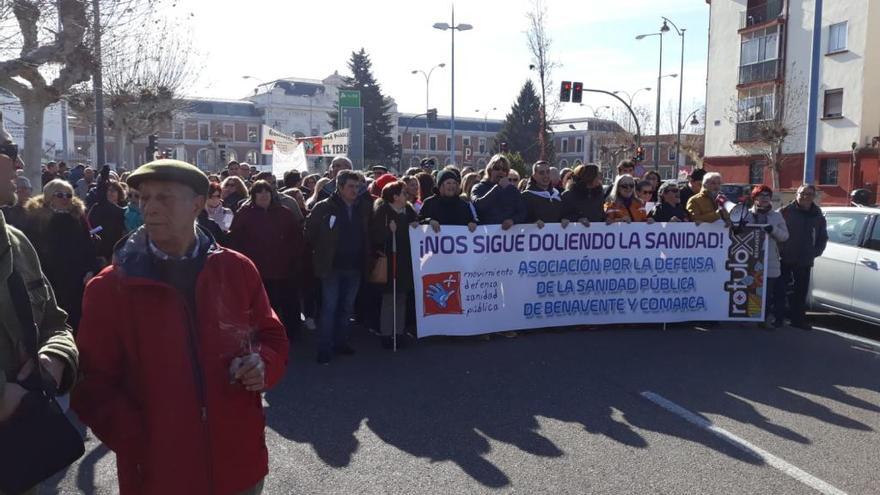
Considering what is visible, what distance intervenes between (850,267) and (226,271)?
8424mm

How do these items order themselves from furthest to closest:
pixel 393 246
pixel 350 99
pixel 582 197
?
pixel 350 99 < pixel 582 197 < pixel 393 246

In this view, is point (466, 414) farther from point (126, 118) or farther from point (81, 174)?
point (126, 118)

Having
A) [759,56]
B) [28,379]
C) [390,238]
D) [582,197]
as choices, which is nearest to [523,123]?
[759,56]

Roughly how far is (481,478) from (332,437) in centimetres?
121

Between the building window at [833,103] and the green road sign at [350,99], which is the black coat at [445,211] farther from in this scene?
the building window at [833,103]

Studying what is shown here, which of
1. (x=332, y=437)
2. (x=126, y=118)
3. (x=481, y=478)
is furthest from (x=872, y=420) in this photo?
(x=126, y=118)

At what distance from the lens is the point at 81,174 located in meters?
17.1

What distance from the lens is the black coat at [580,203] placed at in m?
8.19

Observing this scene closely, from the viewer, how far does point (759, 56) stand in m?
35.3

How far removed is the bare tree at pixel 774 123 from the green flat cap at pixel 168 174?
3381 centimetres

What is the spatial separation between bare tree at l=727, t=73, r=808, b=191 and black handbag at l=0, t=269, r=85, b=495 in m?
34.3

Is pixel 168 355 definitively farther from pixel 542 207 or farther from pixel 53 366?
pixel 542 207

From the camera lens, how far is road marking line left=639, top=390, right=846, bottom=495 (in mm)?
4082

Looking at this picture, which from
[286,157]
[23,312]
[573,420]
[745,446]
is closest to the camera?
[23,312]
